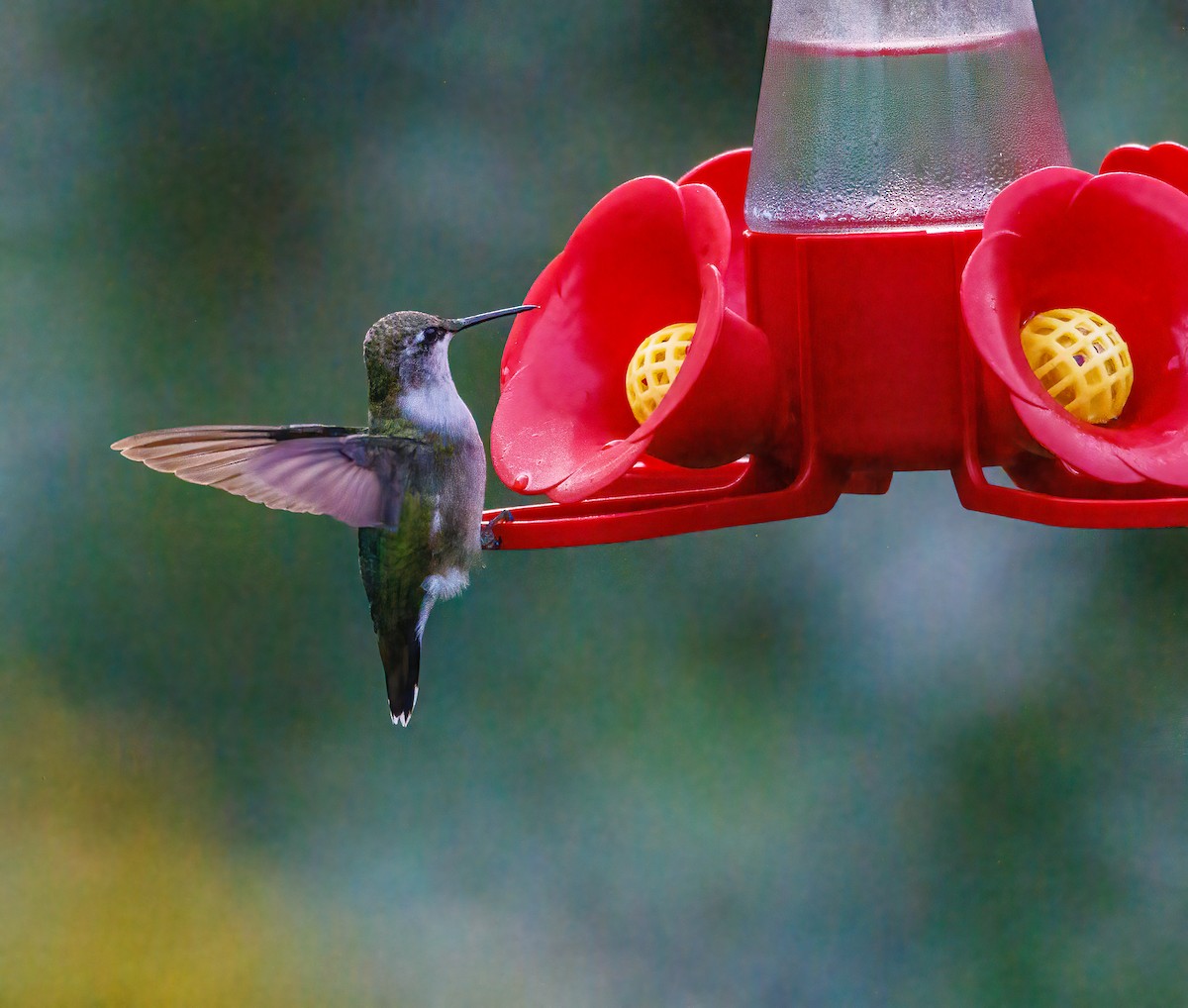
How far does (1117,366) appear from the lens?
186cm

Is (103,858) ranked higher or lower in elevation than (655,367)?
lower

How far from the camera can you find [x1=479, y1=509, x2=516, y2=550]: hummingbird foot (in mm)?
1985

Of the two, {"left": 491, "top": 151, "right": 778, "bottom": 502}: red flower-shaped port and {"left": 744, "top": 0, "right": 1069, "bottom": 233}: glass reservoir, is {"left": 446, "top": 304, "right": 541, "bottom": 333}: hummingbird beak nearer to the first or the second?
{"left": 491, "top": 151, "right": 778, "bottom": 502}: red flower-shaped port

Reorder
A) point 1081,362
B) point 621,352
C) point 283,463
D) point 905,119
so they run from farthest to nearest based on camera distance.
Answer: point 283,463
point 621,352
point 905,119
point 1081,362

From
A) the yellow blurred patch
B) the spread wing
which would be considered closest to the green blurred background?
the yellow blurred patch

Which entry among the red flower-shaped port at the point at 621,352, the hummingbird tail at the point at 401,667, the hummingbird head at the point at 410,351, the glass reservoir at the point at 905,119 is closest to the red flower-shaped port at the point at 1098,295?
the glass reservoir at the point at 905,119

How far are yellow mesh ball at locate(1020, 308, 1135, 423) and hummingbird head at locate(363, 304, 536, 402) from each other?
3.38 ft

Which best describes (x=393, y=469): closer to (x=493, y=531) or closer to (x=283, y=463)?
(x=283, y=463)

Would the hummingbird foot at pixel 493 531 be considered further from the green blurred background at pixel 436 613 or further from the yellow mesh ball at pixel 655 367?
the green blurred background at pixel 436 613

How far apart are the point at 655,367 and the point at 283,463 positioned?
67cm

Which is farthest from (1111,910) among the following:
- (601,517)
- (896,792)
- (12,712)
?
(601,517)

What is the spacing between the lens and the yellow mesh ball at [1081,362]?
184 centimetres

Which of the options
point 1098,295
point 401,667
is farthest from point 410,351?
point 1098,295

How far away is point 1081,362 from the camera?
1843mm
